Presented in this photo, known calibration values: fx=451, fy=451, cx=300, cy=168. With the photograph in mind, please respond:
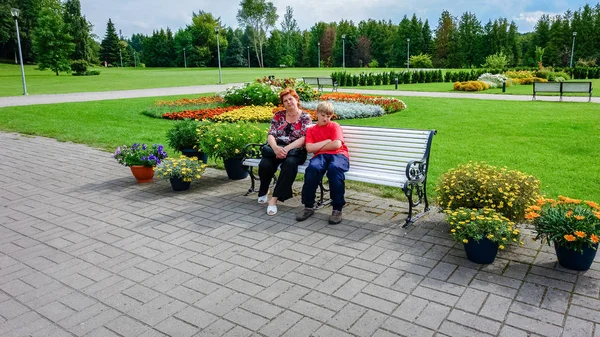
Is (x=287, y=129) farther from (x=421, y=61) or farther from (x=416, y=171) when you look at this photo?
(x=421, y=61)

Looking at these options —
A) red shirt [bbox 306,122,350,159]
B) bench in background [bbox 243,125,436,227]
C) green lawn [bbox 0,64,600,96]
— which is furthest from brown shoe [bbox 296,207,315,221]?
green lawn [bbox 0,64,600,96]

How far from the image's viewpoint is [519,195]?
4156 mm

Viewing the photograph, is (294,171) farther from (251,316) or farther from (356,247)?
(251,316)

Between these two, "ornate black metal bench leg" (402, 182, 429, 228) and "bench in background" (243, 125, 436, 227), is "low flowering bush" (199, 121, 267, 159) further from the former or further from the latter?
"ornate black metal bench leg" (402, 182, 429, 228)

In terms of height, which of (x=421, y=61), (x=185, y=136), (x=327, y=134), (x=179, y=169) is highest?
(x=421, y=61)

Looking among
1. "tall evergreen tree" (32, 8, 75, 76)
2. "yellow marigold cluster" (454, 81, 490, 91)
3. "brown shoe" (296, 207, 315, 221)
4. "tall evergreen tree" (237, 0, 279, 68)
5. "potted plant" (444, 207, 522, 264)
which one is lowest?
"brown shoe" (296, 207, 315, 221)

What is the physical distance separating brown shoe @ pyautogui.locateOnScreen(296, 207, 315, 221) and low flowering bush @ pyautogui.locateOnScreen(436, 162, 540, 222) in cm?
139

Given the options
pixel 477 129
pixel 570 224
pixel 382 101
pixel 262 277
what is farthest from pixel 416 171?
pixel 382 101

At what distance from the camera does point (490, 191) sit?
4.17 meters

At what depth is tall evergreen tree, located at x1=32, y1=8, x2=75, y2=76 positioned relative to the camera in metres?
51.6

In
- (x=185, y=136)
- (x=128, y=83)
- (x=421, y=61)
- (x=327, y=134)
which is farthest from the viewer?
(x=421, y=61)

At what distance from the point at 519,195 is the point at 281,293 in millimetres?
2398

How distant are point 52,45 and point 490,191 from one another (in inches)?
2290

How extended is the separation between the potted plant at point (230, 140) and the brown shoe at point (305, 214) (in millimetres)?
1480
